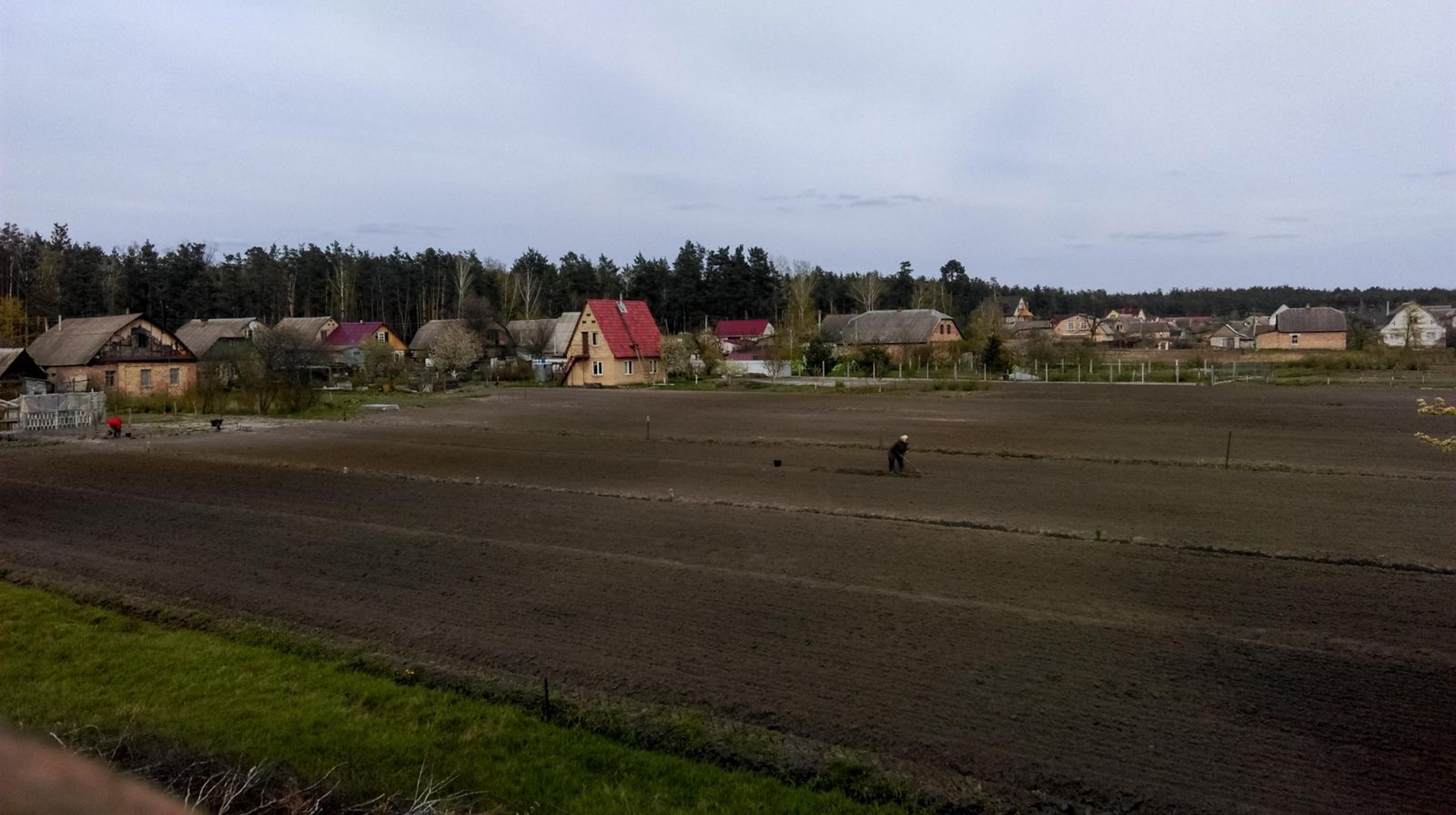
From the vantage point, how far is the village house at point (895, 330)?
81438mm

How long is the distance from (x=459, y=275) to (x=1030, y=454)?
88570 mm

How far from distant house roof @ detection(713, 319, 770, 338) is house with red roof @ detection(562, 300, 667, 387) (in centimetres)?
3961

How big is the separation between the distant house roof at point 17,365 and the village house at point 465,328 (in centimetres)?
2992

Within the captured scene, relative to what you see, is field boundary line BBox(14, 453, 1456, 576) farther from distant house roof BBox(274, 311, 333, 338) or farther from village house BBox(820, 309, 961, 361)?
village house BBox(820, 309, 961, 361)

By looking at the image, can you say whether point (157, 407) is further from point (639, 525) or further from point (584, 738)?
point (584, 738)

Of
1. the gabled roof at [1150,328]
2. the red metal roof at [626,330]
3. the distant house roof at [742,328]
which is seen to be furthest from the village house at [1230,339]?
the red metal roof at [626,330]

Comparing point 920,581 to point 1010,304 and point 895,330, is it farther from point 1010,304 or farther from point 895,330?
point 1010,304

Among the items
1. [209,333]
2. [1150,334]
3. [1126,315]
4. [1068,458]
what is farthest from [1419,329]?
[209,333]

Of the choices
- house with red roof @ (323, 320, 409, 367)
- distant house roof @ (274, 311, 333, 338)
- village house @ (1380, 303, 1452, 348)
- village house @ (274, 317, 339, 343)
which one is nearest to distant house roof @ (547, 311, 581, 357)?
house with red roof @ (323, 320, 409, 367)

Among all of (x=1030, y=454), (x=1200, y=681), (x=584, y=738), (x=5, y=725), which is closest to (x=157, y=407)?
(x=1030, y=454)

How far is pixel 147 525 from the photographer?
16.4 metres

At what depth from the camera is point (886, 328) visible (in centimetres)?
8556

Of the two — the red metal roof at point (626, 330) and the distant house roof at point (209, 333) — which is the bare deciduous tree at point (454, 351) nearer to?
the red metal roof at point (626, 330)

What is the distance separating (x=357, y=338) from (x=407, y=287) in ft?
109
